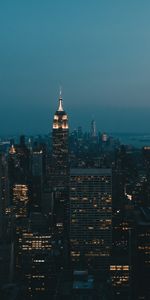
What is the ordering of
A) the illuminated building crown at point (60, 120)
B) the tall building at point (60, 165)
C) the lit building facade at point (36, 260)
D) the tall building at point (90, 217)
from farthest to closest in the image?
1. the illuminated building crown at point (60, 120)
2. the tall building at point (60, 165)
3. the tall building at point (90, 217)
4. the lit building facade at point (36, 260)

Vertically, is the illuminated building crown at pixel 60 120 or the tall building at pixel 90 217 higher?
the illuminated building crown at pixel 60 120

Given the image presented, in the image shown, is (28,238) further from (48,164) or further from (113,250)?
(48,164)

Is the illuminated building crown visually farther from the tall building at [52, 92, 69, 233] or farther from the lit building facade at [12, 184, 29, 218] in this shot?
the lit building facade at [12, 184, 29, 218]

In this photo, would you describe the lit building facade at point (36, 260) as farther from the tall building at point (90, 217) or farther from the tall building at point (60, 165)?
the tall building at point (60, 165)

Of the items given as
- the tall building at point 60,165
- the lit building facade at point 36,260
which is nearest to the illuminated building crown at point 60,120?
the tall building at point 60,165

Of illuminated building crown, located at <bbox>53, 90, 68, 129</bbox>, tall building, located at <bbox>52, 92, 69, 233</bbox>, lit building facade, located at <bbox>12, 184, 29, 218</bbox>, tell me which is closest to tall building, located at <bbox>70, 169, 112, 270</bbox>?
tall building, located at <bbox>52, 92, 69, 233</bbox>

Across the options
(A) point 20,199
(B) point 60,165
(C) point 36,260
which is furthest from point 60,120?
(C) point 36,260
